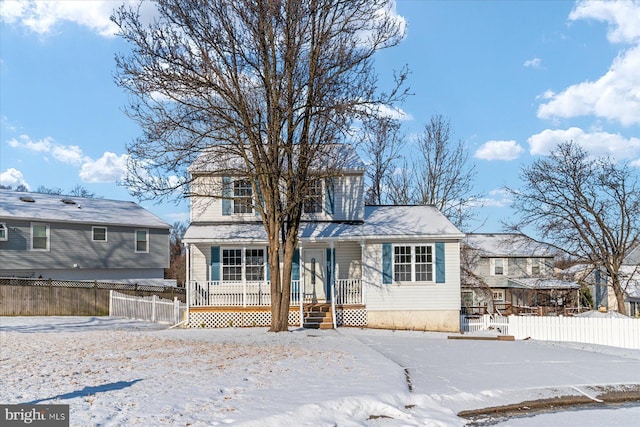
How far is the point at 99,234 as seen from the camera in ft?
110

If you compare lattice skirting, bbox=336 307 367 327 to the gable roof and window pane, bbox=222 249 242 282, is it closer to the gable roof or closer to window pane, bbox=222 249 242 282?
window pane, bbox=222 249 242 282

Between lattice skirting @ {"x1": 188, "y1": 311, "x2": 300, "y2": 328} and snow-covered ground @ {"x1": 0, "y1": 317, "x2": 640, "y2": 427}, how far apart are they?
3652 millimetres

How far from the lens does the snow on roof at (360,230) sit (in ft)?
67.9

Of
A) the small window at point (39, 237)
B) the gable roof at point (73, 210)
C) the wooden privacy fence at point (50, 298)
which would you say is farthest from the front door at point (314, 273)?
the small window at point (39, 237)

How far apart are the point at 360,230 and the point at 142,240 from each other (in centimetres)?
1893

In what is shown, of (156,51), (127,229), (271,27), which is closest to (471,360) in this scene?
(271,27)

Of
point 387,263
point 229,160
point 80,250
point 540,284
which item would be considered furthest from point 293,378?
point 540,284

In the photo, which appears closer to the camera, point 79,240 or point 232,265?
point 232,265

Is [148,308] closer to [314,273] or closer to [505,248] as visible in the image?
[314,273]

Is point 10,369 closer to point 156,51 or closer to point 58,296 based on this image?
point 156,51

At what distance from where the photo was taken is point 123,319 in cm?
2459

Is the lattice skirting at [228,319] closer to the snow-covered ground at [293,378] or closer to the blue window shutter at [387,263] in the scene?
the blue window shutter at [387,263]

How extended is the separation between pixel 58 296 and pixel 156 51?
14.4m

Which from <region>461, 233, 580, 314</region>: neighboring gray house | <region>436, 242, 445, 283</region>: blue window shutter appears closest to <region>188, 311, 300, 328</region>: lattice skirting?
<region>436, 242, 445, 283</region>: blue window shutter
